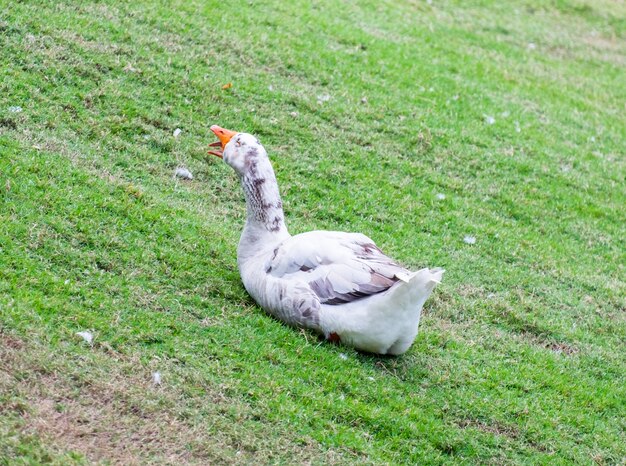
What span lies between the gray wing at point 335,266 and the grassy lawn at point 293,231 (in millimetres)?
425

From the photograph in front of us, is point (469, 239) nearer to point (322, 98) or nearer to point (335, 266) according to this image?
point (322, 98)

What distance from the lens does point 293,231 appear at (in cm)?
841

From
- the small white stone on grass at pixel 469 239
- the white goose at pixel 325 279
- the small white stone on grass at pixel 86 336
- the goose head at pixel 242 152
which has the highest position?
the goose head at pixel 242 152

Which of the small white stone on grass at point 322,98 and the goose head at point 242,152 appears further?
the small white stone on grass at point 322,98

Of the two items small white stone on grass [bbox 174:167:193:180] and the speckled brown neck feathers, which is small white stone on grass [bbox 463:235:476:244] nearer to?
the speckled brown neck feathers

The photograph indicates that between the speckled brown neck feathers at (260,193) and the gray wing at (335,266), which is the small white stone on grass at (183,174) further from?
the gray wing at (335,266)

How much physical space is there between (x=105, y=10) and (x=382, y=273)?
6427 millimetres

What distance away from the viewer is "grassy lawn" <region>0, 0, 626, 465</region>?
18.6 ft

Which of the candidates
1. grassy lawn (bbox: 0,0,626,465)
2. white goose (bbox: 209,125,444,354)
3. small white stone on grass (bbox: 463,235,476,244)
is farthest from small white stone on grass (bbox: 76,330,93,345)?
small white stone on grass (bbox: 463,235,476,244)

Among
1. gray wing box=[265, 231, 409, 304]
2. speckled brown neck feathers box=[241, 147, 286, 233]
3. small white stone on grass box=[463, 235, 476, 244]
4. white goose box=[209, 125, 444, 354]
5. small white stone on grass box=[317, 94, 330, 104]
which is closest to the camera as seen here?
white goose box=[209, 125, 444, 354]

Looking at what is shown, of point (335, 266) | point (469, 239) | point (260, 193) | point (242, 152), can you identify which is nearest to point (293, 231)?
point (260, 193)

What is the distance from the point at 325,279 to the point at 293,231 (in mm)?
1950

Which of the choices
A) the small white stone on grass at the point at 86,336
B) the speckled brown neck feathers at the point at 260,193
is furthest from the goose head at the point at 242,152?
the small white stone on grass at the point at 86,336

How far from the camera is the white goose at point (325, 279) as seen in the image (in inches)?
247
